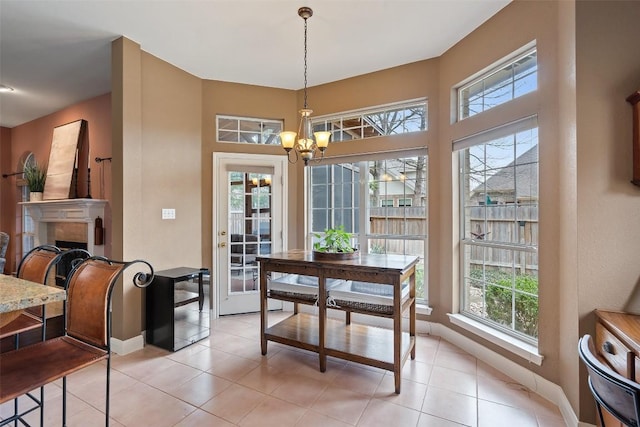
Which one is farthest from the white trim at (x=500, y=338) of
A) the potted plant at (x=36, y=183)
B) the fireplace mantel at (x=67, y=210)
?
the potted plant at (x=36, y=183)

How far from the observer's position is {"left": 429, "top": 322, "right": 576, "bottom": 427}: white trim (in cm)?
194

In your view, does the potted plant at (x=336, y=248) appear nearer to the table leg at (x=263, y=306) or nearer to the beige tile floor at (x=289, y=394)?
the table leg at (x=263, y=306)

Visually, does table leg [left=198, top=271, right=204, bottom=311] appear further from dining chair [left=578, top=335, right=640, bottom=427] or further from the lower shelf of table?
dining chair [left=578, top=335, right=640, bottom=427]

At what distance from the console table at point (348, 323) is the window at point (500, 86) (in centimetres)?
158

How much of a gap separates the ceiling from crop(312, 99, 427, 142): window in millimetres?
466

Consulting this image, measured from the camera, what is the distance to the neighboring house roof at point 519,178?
235cm

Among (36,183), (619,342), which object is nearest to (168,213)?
(36,183)

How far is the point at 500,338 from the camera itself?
2.49m

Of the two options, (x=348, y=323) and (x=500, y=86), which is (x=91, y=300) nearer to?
(x=348, y=323)

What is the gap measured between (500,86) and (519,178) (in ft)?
2.72

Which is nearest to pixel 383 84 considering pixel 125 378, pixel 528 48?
pixel 528 48

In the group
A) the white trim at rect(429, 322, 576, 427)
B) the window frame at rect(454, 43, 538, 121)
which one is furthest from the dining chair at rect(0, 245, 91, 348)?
the window frame at rect(454, 43, 538, 121)

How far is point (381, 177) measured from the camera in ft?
11.7

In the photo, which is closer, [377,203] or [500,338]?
[500,338]
